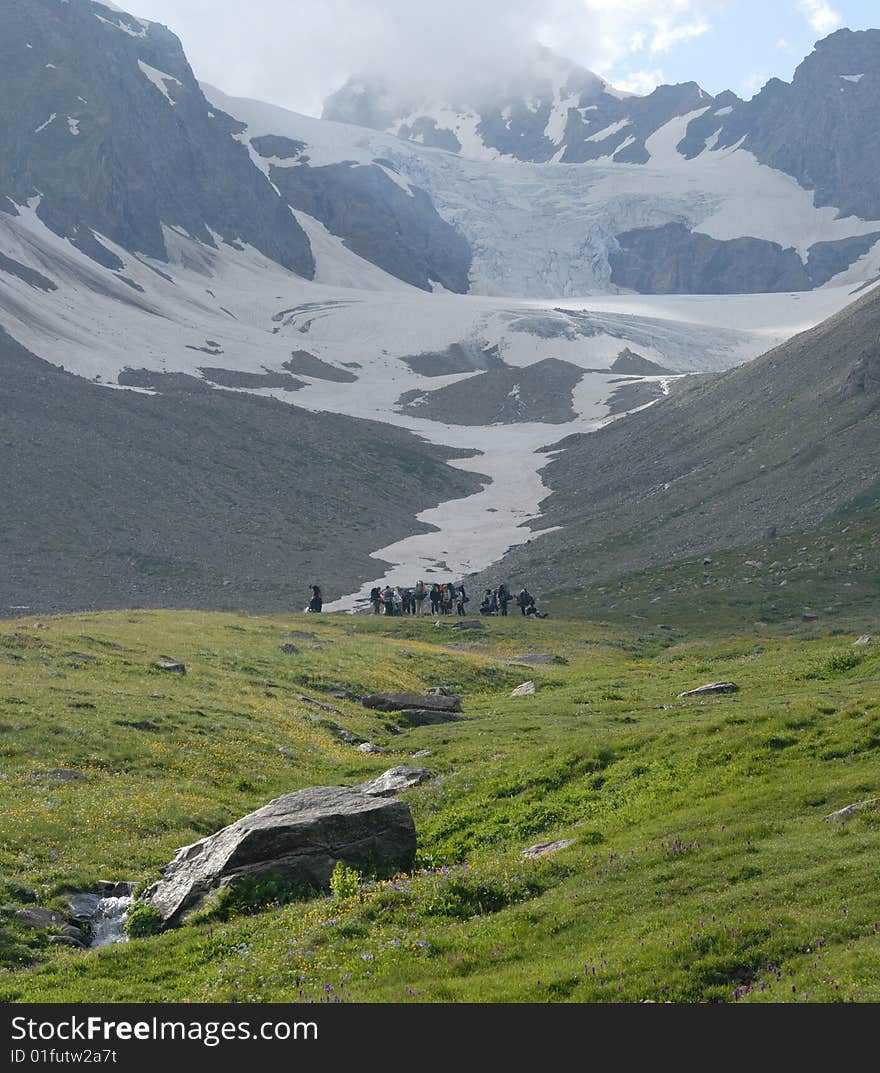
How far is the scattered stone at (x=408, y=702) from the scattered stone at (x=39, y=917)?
2022cm

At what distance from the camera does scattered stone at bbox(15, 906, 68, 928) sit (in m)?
17.5

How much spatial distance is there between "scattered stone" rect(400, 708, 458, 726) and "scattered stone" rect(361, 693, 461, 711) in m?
0.88

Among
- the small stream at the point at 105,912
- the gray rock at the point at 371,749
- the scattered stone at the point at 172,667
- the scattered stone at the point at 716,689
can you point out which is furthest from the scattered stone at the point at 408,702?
the small stream at the point at 105,912

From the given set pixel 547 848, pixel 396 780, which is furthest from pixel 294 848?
pixel 396 780

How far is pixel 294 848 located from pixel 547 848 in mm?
→ 4197

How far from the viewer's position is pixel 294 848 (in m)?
19.1

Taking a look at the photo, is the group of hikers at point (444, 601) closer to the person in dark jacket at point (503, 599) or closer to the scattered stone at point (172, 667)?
the person in dark jacket at point (503, 599)

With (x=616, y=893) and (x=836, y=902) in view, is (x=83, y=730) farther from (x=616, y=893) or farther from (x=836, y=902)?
(x=836, y=902)

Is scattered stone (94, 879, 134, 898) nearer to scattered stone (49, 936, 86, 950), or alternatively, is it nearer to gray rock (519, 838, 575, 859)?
scattered stone (49, 936, 86, 950)

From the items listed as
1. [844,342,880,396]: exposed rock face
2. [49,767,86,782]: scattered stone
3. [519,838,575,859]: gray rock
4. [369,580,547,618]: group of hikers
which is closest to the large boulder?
[519,838,575,859]: gray rock

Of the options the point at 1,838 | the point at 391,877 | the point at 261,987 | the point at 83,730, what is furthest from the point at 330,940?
the point at 83,730

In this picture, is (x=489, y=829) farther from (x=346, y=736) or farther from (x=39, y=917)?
(x=346, y=736)

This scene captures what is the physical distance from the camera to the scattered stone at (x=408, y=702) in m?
38.0
